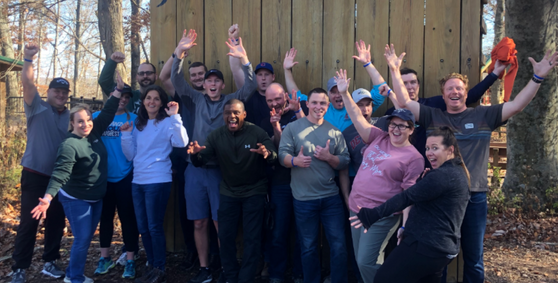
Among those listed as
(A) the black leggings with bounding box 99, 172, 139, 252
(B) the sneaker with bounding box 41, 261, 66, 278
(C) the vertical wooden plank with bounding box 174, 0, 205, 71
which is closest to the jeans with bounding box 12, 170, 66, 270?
(B) the sneaker with bounding box 41, 261, 66, 278

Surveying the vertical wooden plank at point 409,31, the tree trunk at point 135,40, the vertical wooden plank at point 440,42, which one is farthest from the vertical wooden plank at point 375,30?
the tree trunk at point 135,40

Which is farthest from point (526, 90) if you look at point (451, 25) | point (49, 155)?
point (49, 155)

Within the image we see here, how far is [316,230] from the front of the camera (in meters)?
3.86

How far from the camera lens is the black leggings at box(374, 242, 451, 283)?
284 cm

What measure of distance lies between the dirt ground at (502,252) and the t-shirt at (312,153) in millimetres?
1260

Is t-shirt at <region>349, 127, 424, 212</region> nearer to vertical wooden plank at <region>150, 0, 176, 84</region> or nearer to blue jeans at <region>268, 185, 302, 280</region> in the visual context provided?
blue jeans at <region>268, 185, 302, 280</region>

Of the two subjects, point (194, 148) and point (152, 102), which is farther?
point (152, 102)

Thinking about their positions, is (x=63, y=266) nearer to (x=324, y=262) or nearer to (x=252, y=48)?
(x=324, y=262)

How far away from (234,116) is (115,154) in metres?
1.50

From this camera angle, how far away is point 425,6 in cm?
463

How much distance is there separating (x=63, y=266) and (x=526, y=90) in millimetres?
5138

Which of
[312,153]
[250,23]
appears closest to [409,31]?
[250,23]

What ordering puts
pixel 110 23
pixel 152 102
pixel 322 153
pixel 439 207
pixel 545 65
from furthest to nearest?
pixel 110 23 < pixel 152 102 < pixel 322 153 < pixel 545 65 < pixel 439 207

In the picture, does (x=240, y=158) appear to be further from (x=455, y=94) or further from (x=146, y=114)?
(x=455, y=94)
